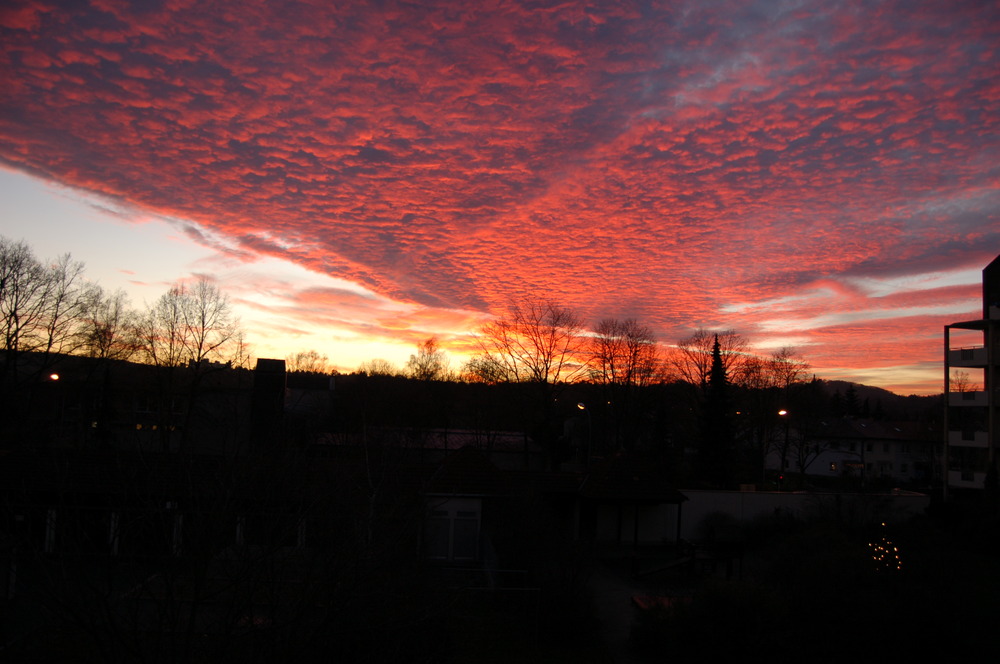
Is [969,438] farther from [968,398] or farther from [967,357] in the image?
[967,357]

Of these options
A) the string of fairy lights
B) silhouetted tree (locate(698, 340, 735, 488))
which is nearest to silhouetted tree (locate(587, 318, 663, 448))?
silhouetted tree (locate(698, 340, 735, 488))

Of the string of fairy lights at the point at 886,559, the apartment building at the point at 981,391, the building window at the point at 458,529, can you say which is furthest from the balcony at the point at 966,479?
Answer: the building window at the point at 458,529

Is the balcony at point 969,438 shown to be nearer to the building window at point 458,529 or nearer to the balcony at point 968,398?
the balcony at point 968,398

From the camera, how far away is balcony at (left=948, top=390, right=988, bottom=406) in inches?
1432

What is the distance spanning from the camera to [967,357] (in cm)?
3716

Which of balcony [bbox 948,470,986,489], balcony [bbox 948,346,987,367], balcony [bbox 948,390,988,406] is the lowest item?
balcony [bbox 948,470,986,489]

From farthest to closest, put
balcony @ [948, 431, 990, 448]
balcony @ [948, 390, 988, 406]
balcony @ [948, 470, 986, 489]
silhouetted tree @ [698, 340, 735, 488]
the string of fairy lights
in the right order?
silhouetted tree @ [698, 340, 735, 488], balcony @ [948, 390, 988, 406], balcony @ [948, 431, 990, 448], balcony @ [948, 470, 986, 489], the string of fairy lights

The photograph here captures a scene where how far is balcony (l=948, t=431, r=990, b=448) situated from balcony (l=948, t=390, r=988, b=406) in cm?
161

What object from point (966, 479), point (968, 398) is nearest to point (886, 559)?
point (966, 479)

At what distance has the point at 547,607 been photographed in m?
14.4

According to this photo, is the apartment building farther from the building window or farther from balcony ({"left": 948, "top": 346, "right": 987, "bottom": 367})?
the building window

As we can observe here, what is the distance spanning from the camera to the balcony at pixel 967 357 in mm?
36375

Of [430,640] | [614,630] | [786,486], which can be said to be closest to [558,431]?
[786,486]

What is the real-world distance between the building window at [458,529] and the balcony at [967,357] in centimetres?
3129
